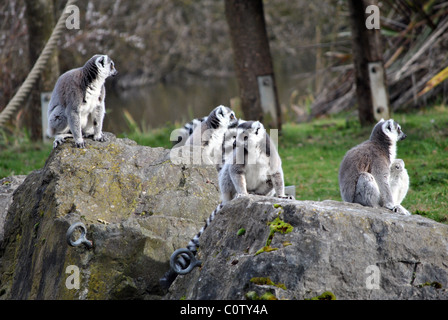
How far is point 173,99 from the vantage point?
19.7 m

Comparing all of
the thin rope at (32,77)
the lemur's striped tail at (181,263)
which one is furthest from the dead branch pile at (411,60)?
the lemur's striped tail at (181,263)

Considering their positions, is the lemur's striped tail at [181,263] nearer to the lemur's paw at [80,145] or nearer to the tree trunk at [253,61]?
the lemur's paw at [80,145]

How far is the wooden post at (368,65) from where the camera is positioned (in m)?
9.07

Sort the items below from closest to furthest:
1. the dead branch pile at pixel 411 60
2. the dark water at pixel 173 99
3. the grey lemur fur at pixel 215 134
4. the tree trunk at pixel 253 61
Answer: the grey lemur fur at pixel 215 134 < the tree trunk at pixel 253 61 < the dead branch pile at pixel 411 60 < the dark water at pixel 173 99

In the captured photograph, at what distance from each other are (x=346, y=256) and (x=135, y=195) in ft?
6.69

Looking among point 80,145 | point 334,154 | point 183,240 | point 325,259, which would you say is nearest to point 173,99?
point 334,154

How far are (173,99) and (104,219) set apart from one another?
15.7m

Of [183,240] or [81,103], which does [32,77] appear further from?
[183,240]

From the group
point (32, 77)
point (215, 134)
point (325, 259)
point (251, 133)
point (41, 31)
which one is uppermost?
point (41, 31)

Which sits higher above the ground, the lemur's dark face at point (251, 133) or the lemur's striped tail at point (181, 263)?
the lemur's dark face at point (251, 133)

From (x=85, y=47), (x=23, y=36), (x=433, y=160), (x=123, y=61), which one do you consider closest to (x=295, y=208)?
(x=433, y=160)

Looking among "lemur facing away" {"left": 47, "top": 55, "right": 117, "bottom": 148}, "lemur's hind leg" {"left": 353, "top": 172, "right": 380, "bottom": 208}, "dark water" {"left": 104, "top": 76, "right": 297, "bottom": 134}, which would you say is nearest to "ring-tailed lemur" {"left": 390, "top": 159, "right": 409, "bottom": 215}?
"lemur's hind leg" {"left": 353, "top": 172, "right": 380, "bottom": 208}

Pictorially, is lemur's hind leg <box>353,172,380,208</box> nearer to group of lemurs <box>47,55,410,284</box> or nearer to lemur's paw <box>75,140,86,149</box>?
group of lemurs <box>47,55,410,284</box>

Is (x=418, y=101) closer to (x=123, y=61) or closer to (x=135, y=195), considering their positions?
(x=135, y=195)
